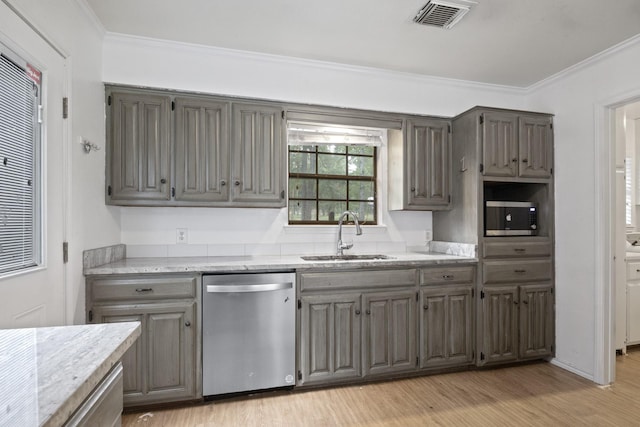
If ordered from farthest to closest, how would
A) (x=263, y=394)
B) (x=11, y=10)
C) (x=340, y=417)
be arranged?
1. (x=263, y=394)
2. (x=340, y=417)
3. (x=11, y=10)

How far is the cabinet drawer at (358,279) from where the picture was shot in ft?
8.27

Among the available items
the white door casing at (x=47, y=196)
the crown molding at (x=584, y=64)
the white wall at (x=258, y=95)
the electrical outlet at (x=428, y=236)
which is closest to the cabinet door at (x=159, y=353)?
the white door casing at (x=47, y=196)

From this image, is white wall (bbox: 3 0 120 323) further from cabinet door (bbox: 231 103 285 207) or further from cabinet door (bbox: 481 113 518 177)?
cabinet door (bbox: 481 113 518 177)

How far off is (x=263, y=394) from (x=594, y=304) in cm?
268

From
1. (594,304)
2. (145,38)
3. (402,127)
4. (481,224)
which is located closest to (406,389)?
(481,224)

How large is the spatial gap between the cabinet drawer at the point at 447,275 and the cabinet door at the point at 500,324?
20 centimetres

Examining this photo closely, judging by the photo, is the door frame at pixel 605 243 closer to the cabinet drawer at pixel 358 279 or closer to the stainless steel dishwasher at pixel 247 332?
the cabinet drawer at pixel 358 279

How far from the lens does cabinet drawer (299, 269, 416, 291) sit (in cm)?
252

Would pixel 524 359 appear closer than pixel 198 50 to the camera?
No

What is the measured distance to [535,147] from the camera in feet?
10.0

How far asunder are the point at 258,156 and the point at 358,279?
1232 millimetres

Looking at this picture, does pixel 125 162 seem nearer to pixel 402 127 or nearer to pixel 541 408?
pixel 402 127

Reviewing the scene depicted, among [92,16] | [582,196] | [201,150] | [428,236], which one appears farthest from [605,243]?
[92,16]

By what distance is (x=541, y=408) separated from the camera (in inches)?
91.7
